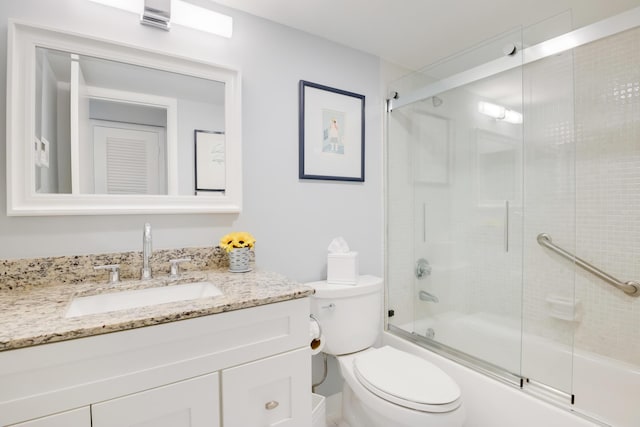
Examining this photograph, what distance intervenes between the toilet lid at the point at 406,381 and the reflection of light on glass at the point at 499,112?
1.25m

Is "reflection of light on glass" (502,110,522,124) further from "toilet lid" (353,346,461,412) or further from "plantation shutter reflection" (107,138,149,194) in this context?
"plantation shutter reflection" (107,138,149,194)

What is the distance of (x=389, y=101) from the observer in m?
2.08

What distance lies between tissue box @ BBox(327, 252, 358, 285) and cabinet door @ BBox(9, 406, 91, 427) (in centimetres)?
111

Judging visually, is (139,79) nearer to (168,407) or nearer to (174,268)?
(174,268)

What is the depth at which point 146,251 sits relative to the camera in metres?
1.26

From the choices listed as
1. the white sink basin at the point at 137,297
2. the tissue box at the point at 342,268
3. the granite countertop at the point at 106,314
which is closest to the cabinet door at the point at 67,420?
the granite countertop at the point at 106,314

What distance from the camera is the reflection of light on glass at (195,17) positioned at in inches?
51.4

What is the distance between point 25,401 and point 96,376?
0.45 feet

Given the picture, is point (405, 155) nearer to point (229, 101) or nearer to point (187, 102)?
point (229, 101)

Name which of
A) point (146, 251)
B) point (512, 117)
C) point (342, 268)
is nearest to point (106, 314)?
point (146, 251)

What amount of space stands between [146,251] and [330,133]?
1.13 metres

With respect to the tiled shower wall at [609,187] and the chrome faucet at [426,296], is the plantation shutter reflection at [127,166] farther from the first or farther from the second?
the tiled shower wall at [609,187]

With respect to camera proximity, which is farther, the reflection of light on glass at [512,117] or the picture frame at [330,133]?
the picture frame at [330,133]

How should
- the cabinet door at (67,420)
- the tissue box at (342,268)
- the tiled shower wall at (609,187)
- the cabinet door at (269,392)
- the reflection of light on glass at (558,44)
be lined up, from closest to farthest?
the cabinet door at (67,420)
the cabinet door at (269,392)
the reflection of light on glass at (558,44)
the tiled shower wall at (609,187)
the tissue box at (342,268)
